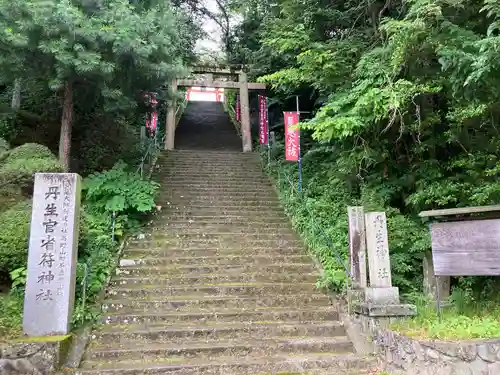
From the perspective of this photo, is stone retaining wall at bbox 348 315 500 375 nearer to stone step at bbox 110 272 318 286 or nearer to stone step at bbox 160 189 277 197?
stone step at bbox 110 272 318 286

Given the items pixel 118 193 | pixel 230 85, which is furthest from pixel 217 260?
pixel 230 85

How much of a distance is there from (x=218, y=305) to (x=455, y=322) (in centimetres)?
337

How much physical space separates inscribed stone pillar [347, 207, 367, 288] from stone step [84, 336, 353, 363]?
3.06 feet

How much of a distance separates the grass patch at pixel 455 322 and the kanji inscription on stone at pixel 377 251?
63 cm

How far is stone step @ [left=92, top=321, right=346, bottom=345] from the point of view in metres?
5.72

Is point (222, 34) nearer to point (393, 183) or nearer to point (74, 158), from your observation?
point (74, 158)

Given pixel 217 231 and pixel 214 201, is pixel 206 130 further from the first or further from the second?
pixel 217 231

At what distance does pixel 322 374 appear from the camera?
17.1 ft

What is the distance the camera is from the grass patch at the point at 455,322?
177 inches

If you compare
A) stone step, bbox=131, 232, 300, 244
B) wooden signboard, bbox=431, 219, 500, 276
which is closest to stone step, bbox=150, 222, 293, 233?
stone step, bbox=131, 232, 300, 244

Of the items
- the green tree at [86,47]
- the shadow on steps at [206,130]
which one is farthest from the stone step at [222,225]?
the shadow on steps at [206,130]

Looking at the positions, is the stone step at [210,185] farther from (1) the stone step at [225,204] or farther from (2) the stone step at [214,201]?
(1) the stone step at [225,204]

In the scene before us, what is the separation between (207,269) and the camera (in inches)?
296

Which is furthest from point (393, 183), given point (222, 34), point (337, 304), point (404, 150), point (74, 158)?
point (222, 34)
